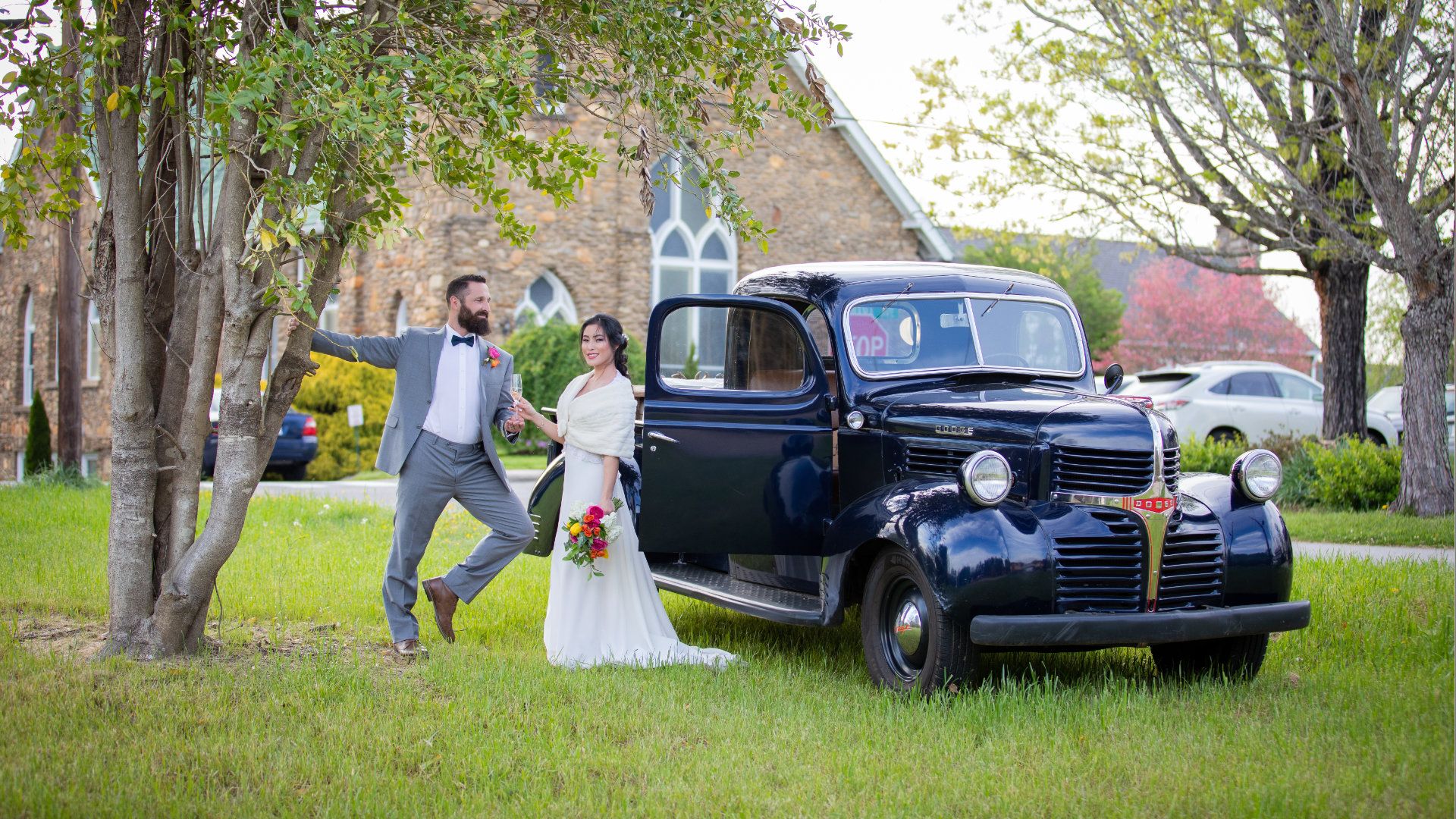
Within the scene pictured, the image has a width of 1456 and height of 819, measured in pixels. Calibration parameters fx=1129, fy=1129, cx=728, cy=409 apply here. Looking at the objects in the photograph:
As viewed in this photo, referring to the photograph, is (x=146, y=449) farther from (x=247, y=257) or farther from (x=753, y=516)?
(x=753, y=516)

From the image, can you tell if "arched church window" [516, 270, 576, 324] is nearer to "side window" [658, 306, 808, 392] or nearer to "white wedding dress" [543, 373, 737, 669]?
"side window" [658, 306, 808, 392]

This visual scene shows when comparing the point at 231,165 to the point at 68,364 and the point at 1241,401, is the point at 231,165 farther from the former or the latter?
the point at 1241,401

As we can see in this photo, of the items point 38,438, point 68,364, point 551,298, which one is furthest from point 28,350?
point 68,364

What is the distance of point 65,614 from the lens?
659cm

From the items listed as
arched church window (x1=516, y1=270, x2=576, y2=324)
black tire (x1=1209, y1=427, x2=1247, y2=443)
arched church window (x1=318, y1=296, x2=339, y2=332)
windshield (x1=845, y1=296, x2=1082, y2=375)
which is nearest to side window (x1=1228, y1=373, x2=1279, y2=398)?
black tire (x1=1209, y1=427, x2=1247, y2=443)

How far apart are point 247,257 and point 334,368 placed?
44.4 ft

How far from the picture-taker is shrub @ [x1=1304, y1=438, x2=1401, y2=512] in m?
12.7

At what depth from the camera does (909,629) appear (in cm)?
505

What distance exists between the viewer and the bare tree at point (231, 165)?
5160 mm

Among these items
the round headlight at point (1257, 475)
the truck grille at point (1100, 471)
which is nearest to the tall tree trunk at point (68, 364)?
the truck grille at point (1100, 471)

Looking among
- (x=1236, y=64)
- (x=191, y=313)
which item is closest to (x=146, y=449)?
(x=191, y=313)

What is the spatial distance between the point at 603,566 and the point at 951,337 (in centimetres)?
223

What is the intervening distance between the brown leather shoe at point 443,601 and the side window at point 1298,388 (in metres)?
15.8

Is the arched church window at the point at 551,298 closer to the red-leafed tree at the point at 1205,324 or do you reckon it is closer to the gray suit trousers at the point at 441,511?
the gray suit trousers at the point at 441,511
